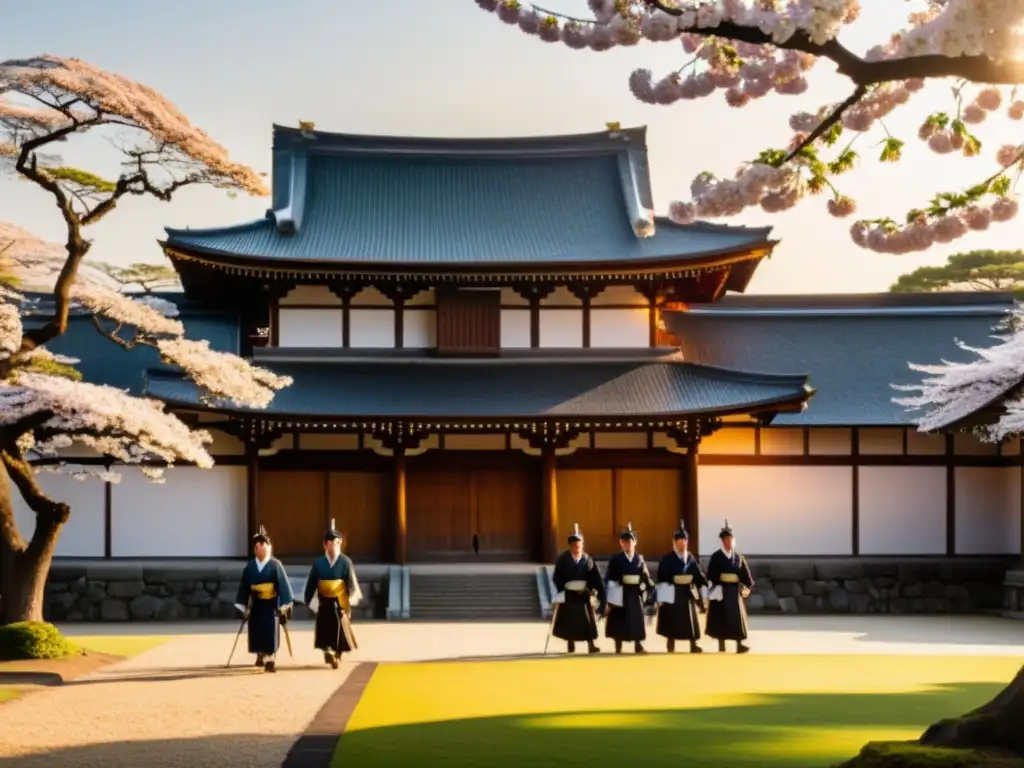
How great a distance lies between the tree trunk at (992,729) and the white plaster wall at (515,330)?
67.7ft

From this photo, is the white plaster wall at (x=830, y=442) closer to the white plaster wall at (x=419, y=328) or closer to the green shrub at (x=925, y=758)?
the white plaster wall at (x=419, y=328)

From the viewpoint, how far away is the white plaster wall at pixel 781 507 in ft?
94.7

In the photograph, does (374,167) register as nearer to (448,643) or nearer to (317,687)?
(448,643)

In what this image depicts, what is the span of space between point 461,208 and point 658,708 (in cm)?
2025

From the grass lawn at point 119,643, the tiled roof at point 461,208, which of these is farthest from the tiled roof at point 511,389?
the grass lawn at point 119,643

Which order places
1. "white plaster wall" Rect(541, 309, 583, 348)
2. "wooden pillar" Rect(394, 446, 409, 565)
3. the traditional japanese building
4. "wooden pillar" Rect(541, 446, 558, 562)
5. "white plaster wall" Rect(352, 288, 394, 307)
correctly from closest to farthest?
"wooden pillar" Rect(394, 446, 409, 565), "wooden pillar" Rect(541, 446, 558, 562), the traditional japanese building, "white plaster wall" Rect(352, 288, 394, 307), "white plaster wall" Rect(541, 309, 583, 348)

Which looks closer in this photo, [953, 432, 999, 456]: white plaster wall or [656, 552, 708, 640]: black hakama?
[656, 552, 708, 640]: black hakama

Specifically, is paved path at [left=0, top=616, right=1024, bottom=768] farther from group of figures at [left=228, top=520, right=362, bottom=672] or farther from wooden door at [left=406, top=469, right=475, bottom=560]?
wooden door at [left=406, top=469, right=475, bottom=560]

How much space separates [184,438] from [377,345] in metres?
10.8

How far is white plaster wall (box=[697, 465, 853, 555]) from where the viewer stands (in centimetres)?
2886

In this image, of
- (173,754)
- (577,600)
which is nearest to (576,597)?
(577,600)

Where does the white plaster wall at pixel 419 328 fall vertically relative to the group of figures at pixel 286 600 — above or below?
above

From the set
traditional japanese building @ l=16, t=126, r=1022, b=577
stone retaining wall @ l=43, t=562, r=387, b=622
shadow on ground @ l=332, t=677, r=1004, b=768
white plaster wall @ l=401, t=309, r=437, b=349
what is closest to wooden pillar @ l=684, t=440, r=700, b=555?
traditional japanese building @ l=16, t=126, r=1022, b=577

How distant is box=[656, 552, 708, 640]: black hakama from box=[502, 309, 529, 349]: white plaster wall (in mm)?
9839
